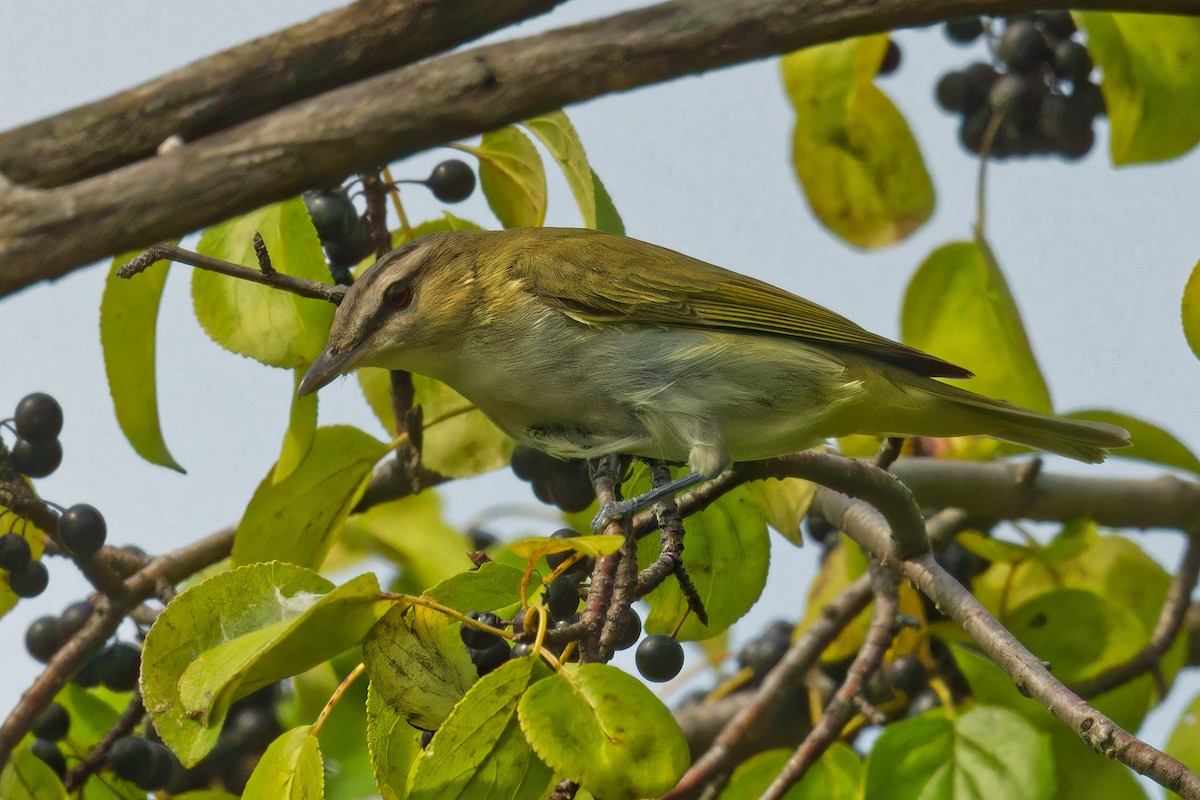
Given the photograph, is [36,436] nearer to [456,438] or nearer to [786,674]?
[456,438]

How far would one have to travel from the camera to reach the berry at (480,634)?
90.7 inches

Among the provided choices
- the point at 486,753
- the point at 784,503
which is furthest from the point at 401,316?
the point at 486,753

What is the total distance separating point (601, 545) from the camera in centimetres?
192

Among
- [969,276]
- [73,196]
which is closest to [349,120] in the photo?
[73,196]

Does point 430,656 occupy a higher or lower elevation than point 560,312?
lower

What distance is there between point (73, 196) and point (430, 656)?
903 mm

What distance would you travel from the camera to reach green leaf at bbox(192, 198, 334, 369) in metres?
2.89

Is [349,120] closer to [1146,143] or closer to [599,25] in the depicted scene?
[599,25]

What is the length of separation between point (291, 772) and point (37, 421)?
5.19 ft

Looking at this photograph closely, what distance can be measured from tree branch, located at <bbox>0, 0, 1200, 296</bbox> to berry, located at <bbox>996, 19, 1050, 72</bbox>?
2.55 m

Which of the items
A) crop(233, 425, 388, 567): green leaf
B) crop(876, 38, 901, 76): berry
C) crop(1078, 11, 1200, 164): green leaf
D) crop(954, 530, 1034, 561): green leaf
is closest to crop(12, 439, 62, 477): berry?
crop(233, 425, 388, 567): green leaf

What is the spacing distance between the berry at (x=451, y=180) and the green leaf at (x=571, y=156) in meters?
0.40

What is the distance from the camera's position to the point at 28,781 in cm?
262

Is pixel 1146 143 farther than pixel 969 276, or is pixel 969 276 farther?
pixel 969 276
